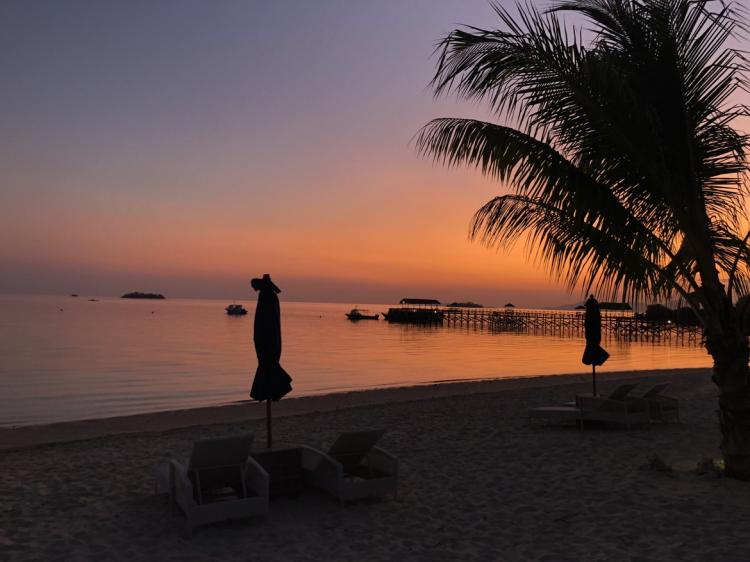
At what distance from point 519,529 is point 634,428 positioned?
551 cm

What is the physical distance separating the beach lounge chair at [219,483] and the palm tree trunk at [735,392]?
4679 millimetres

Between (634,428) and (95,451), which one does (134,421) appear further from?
(634,428)

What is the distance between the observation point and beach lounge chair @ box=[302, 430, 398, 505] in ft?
19.5

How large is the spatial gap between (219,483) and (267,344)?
1.49 m

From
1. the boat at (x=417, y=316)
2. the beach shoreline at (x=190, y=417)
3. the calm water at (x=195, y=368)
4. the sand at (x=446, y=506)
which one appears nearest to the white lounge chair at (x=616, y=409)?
the sand at (x=446, y=506)

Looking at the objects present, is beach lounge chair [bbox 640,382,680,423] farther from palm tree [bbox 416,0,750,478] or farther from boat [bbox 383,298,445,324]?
boat [bbox 383,298,445,324]

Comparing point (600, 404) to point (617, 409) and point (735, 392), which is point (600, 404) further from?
point (735, 392)

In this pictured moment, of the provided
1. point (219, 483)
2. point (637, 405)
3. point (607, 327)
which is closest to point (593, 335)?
point (637, 405)

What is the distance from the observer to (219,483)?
5762 millimetres

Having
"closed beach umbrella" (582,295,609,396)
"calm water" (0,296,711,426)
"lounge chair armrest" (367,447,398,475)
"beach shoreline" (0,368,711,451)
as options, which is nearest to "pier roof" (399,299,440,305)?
"calm water" (0,296,711,426)

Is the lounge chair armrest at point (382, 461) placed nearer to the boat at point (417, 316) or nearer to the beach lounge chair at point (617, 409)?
the beach lounge chair at point (617, 409)

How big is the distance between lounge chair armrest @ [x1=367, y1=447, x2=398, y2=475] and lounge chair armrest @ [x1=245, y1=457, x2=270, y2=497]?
1.35 meters

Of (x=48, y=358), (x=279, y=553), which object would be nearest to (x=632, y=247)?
(x=279, y=553)

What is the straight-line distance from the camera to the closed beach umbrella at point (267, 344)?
644 cm
